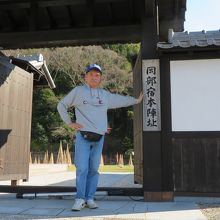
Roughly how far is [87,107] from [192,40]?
6.96 feet

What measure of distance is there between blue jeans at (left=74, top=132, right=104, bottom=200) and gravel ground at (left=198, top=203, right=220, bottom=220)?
154cm

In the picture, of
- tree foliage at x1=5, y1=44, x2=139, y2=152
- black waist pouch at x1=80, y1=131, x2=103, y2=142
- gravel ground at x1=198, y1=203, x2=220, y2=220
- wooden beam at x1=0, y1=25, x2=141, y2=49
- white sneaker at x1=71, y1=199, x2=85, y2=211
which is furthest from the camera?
tree foliage at x1=5, y1=44, x2=139, y2=152

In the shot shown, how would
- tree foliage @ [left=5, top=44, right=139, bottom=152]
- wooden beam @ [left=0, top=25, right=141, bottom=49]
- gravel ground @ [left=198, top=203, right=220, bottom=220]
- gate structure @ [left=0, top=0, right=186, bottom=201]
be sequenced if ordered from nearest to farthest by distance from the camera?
gravel ground @ [left=198, top=203, right=220, bottom=220], gate structure @ [left=0, top=0, right=186, bottom=201], wooden beam @ [left=0, top=25, right=141, bottom=49], tree foliage @ [left=5, top=44, right=139, bottom=152]

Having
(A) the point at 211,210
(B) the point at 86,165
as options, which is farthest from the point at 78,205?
(A) the point at 211,210

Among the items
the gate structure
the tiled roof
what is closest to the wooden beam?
the gate structure

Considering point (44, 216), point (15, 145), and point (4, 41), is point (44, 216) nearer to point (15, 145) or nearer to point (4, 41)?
point (4, 41)

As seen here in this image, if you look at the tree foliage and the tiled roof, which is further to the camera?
the tree foliage

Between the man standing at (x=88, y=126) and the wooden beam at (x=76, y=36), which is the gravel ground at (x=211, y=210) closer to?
the man standing at (x=88, y=126)

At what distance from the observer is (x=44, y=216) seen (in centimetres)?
464

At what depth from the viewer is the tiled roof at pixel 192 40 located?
19.5 feet

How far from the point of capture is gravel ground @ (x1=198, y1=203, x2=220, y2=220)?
472 centimetres

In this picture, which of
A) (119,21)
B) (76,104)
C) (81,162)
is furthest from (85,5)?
(81,162)

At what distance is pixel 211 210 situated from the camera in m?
5.19

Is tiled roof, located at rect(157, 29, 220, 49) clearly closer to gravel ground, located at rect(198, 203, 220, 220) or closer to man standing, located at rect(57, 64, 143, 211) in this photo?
man standing, located at rect(57, 64, 143, 211)
